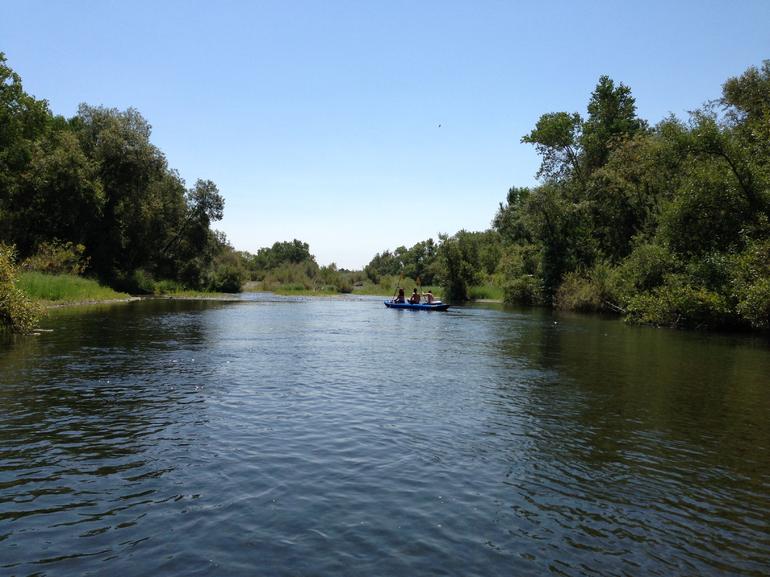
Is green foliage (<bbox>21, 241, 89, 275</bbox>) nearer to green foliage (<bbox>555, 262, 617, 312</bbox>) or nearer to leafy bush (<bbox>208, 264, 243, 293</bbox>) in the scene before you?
leafy bush (<bbox>208, 264, 243, 293</bbox>)

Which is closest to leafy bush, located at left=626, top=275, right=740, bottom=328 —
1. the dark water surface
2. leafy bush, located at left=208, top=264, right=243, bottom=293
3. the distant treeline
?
the distant treeline

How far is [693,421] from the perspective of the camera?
497 inches

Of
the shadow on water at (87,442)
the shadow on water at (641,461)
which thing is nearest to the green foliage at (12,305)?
the shadow on water at (87,442)

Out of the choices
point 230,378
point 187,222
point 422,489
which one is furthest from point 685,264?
point 187,222

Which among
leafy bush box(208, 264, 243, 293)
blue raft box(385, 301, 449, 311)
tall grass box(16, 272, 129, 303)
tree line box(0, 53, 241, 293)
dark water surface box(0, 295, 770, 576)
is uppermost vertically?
tree line box(0, 53, 241, 293)

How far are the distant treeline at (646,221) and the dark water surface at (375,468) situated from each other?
53.8 ft

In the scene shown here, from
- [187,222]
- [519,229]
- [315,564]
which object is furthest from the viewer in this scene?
[519,229]

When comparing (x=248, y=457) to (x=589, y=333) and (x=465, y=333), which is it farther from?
(x=589, y=333)

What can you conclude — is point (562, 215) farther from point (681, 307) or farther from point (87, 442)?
point (87, 442)

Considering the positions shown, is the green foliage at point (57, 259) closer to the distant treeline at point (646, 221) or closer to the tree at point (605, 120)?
the distant treeline at point (646, 221)

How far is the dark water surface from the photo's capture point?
20.5ft

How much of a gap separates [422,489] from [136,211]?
59.6 metres

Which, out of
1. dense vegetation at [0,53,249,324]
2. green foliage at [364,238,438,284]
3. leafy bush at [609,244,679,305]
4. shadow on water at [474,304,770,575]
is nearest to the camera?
shadow on water at [474,304,770,575]

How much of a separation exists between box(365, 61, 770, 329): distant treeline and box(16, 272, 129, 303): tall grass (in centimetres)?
4102
